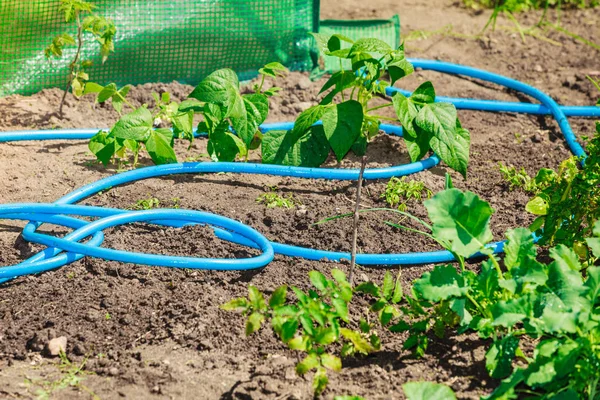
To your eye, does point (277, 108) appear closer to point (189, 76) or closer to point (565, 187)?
point (189, 76)

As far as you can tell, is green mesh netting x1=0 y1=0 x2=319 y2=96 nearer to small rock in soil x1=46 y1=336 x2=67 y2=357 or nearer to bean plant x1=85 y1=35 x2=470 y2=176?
bean plant x1=85 y1=35 x2=470 y2=176

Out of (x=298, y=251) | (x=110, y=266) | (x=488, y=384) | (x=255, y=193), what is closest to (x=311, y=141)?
(x=255, y=193)

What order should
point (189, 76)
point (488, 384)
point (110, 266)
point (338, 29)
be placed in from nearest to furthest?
point (488, 384) → point (110, 266) → point (189, 76) → point (338, 29)

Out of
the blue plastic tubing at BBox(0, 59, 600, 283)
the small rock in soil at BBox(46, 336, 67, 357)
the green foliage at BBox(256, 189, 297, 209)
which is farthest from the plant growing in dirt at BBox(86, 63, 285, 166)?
the small rock in soil at BBox(46, 336, 67, 357)

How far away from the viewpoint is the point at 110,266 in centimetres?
294

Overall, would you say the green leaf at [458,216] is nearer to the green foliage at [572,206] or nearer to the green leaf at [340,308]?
the green leaf at [340,308]

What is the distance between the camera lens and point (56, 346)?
2547mm

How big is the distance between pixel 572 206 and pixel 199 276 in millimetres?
1436

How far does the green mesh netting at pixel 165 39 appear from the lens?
13.5ft

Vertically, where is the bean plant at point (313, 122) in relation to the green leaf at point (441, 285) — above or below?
above

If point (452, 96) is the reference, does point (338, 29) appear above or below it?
above

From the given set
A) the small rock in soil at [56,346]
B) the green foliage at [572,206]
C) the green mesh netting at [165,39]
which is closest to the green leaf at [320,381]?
the small rock in soil at [56,346]

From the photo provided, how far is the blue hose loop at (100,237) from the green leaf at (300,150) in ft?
1.76

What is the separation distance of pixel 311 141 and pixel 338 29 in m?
1.60
